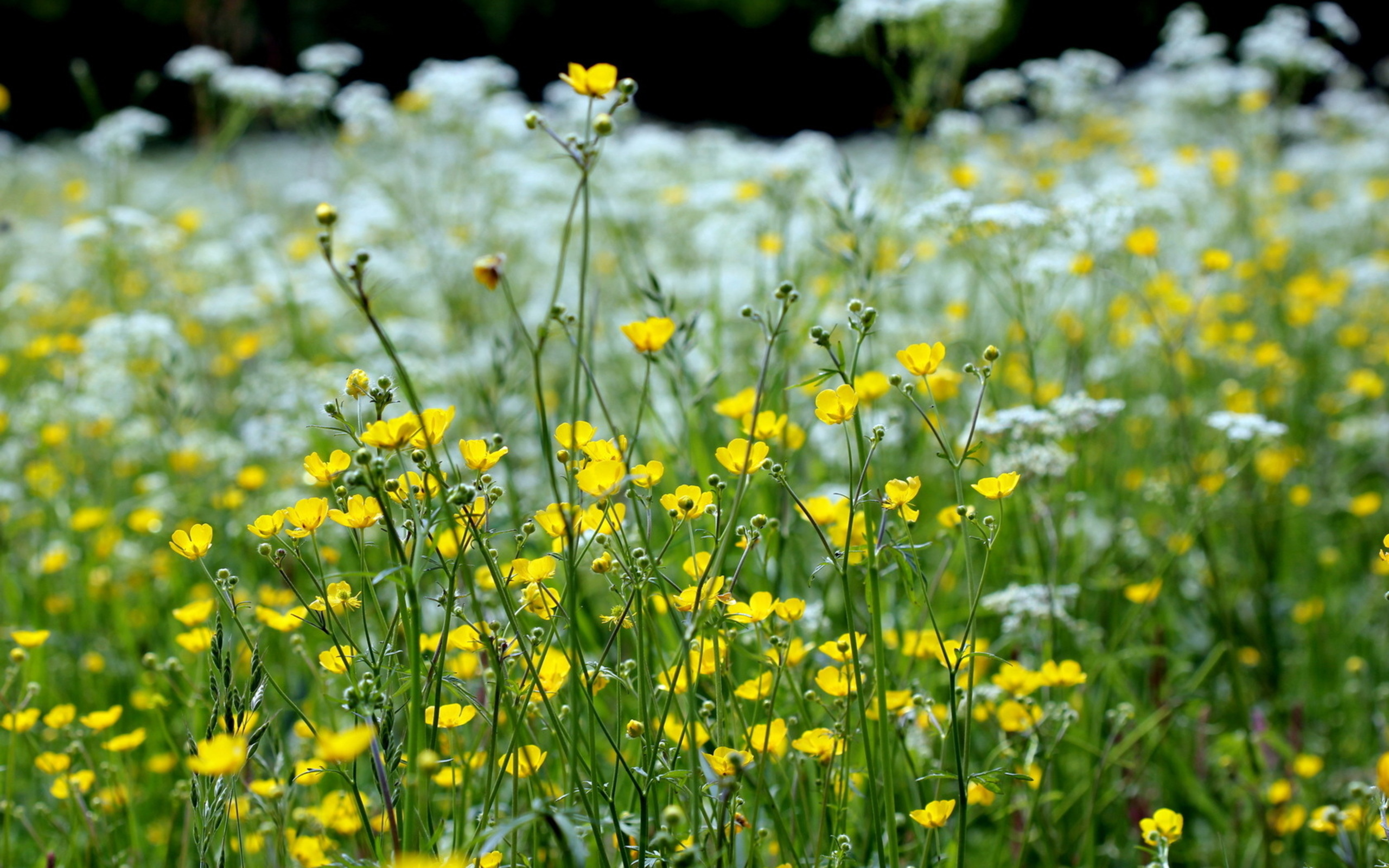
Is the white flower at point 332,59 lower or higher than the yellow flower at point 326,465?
higher

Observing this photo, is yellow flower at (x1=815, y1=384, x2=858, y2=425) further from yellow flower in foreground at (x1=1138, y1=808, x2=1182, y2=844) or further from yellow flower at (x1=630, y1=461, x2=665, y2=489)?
yellow flower in foreground at (x1=1138, y1=808, x2=1182, y2=844)

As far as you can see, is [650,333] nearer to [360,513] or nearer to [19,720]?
[360,513]

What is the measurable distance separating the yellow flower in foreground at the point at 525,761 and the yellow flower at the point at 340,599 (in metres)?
0.19

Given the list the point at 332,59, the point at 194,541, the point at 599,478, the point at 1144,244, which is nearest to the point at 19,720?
the point at 194,541

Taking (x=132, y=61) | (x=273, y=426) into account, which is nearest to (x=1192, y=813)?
(x=273, y=426)

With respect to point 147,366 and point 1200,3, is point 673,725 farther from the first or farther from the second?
point 1200,3

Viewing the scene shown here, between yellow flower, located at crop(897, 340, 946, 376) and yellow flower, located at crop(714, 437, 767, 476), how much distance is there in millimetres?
152

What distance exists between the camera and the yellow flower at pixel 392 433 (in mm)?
769

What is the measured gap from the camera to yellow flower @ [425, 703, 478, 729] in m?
0.87

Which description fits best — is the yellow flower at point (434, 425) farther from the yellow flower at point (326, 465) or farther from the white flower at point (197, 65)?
→ the white flower at point (197, 65)

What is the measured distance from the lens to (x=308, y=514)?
844 mm

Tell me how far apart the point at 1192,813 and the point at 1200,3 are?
1270cm

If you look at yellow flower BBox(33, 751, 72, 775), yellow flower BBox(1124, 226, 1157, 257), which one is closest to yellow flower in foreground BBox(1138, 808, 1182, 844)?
yellow flower BBox(33, 751, 72, 775)

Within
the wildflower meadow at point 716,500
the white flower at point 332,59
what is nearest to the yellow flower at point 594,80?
the wildflower meadow at point 716,500
